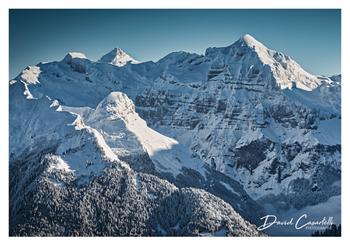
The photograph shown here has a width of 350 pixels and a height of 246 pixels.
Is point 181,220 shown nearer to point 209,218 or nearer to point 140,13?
point 209,218

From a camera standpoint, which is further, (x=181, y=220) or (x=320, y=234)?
(x=181, y=220)
